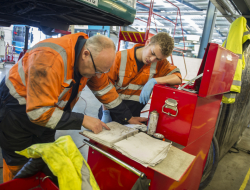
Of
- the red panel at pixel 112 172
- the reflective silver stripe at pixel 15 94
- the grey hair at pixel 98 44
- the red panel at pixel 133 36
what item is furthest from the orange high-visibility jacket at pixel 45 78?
the red panel at pixel 133 36

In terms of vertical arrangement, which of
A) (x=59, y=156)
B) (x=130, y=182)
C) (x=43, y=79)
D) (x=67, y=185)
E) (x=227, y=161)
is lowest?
(x=227, y=161)

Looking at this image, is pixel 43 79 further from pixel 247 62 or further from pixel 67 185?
pixel 247 62

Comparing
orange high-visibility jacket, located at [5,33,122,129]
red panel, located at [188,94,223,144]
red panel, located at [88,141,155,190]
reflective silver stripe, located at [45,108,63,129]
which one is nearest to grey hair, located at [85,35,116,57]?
orange high-visibility jacket, located at [5,33,122,129]

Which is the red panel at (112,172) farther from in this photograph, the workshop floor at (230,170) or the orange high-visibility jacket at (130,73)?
the workshop floor at (230,170)

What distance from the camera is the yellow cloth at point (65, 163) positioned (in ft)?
2.82

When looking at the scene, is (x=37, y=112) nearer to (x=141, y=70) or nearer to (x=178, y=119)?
(x=178, y=119)

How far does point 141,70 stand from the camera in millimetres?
1975

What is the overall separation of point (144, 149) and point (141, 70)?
1052mm

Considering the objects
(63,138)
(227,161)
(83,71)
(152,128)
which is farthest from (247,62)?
(63,138)

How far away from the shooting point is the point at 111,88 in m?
1.75

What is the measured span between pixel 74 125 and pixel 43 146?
13.0 inches

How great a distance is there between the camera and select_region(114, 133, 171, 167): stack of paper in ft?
3.40

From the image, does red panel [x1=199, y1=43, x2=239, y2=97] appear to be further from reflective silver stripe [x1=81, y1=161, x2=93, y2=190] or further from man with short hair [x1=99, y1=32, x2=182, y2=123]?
reflective silver stripe [x1=81, y1=161, x2=93, y2=190]

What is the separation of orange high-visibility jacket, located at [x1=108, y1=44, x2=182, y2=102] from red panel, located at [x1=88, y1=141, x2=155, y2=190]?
2.77ft
